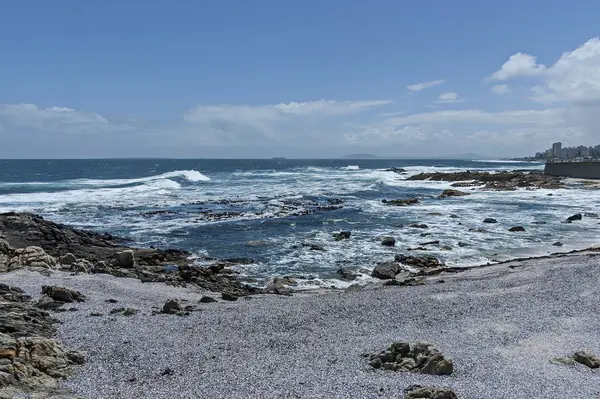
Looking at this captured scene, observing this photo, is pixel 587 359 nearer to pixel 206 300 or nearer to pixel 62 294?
pixel 206 300

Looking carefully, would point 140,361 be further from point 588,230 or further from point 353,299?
point 588,230

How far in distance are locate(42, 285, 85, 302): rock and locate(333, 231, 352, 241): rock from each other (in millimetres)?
14428

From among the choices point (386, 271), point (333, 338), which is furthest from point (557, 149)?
point (333, 338)

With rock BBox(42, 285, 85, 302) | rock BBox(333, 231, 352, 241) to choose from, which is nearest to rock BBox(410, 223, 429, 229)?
rock BBox(333, 231, 352, 241)

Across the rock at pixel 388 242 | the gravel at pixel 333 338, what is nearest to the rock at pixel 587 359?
the gravel at pixel 333 338

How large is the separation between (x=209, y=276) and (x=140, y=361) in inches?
355

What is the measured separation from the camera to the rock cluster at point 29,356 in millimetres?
6641

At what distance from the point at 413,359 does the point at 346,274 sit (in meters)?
9.36

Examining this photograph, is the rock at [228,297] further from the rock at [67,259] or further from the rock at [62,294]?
the rock at [67,259]

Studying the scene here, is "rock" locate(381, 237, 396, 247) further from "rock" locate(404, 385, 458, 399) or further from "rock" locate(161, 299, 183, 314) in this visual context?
"rock" locate(404, 385, 458, 399)

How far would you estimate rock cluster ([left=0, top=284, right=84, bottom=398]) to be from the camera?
6.64 metres

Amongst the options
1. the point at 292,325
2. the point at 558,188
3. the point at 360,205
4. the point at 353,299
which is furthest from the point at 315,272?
the point at 558,188

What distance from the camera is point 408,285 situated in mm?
15062

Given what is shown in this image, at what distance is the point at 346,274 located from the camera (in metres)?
17.3
